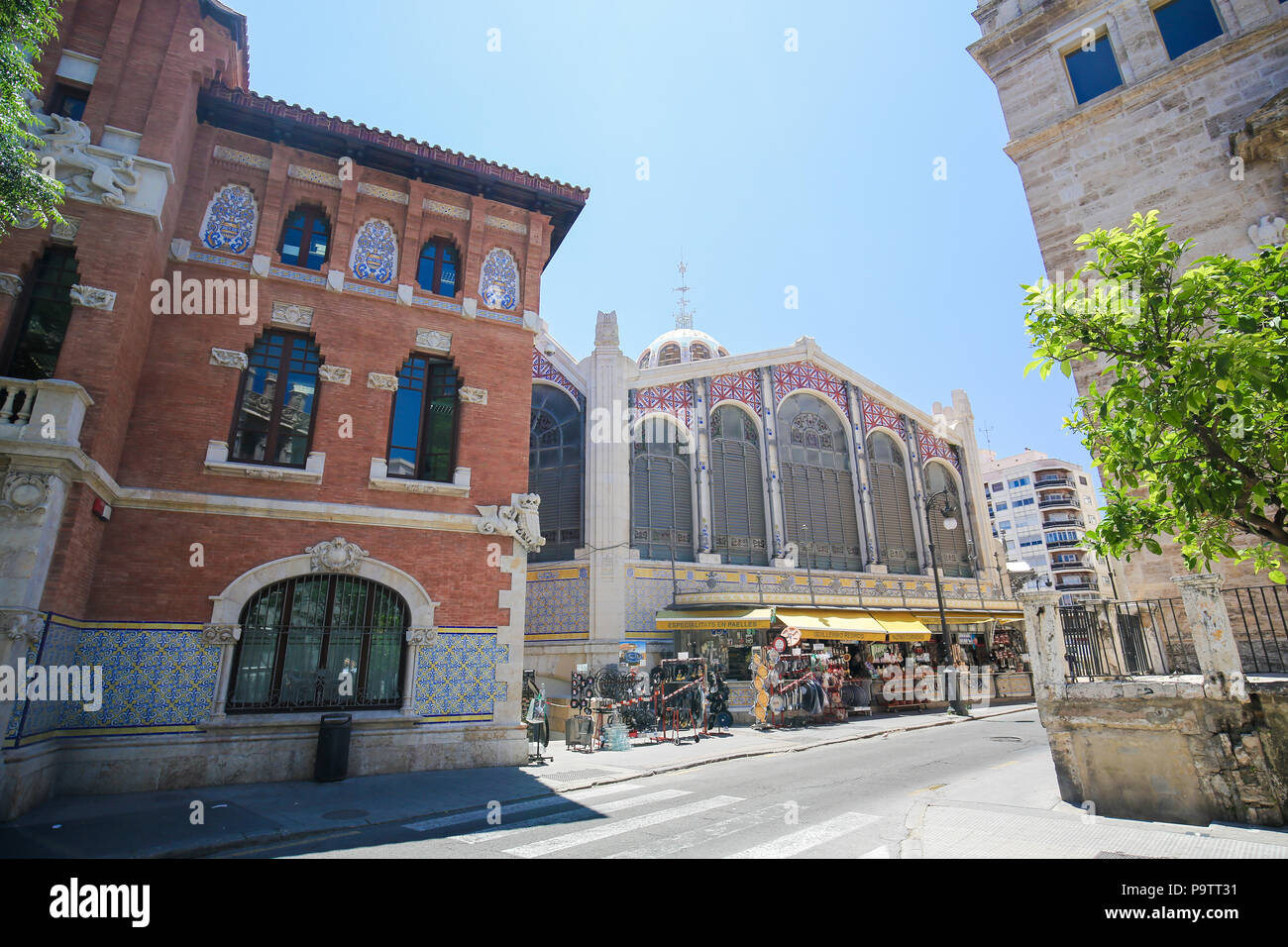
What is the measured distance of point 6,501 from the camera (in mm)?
8117

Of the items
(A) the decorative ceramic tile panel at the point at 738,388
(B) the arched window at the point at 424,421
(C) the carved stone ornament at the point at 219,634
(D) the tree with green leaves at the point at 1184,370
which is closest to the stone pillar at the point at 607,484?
(A) the decorative ceramic tile panel at the point at 738,388

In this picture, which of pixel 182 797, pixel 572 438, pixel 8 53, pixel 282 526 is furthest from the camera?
pixel 572 438

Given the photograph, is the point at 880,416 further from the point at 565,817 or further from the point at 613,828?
the point at 613,828

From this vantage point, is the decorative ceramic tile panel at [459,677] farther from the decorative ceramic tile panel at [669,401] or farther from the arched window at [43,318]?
the decorative ceramic tile panel at [669,401]

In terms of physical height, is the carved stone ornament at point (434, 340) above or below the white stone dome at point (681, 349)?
below

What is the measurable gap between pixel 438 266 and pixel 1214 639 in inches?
565

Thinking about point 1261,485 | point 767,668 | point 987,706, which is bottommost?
point 987,706

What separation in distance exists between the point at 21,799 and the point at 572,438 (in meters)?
16.0

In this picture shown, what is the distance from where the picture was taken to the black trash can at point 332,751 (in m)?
9.99

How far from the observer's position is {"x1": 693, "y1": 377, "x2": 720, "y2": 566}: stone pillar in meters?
22.2

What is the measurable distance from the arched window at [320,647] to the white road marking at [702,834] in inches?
257
